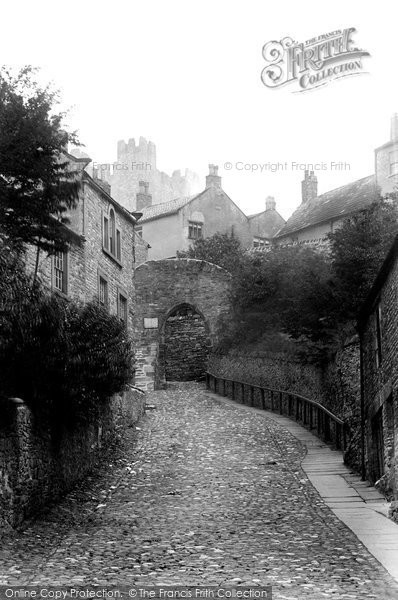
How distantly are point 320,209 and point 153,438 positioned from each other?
3204cm

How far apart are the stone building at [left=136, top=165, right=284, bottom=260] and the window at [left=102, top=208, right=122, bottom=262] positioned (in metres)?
22.2

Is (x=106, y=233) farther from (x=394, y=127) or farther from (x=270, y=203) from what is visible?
(x=270, y=203)

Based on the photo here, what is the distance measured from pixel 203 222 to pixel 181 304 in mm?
14626

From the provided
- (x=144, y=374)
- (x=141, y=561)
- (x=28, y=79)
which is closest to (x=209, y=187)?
(x=144, y=374)

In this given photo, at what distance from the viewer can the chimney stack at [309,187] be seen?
55562 millimetres

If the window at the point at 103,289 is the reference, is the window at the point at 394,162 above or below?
above

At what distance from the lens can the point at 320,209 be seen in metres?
50.6

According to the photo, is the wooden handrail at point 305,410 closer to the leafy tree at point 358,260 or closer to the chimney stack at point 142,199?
the leafy tree at point 358,260

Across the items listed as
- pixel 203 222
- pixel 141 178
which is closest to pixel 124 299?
pixel 203 222

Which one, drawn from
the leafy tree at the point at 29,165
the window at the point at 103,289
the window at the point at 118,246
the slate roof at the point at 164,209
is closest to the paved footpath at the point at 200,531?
the leafy tree at the point at 29,165

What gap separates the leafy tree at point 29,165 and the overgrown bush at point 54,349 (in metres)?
1.80

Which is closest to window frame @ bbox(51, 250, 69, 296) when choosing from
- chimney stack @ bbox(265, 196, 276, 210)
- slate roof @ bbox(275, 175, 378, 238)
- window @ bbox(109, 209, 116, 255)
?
window @ bbox(109, 209, 116, 255)

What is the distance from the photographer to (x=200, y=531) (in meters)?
11.2

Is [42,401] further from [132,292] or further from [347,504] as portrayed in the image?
[132,292]
